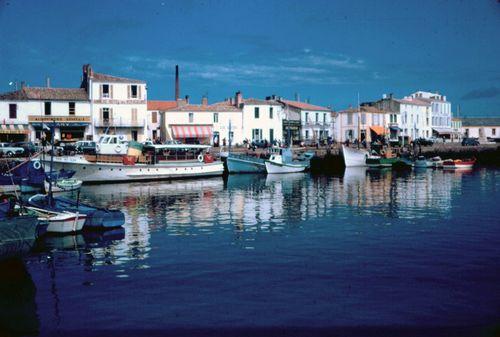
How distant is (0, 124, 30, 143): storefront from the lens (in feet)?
201

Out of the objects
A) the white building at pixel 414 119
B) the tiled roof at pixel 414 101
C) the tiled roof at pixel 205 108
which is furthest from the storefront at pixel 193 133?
the tiled roof at pixel 414 101

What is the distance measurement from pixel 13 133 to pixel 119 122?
11.5 metres

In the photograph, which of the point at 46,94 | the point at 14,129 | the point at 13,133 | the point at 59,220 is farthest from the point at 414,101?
the point at 59,220

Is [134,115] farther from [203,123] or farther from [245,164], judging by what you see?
[245,164]

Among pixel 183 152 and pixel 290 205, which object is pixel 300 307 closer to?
pixel 290 205

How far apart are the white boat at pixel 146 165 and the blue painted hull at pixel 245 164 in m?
2.46

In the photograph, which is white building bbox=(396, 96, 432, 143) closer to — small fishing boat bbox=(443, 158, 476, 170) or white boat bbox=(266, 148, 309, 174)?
small fishing boat bbox=(443, 158, 476, 170)

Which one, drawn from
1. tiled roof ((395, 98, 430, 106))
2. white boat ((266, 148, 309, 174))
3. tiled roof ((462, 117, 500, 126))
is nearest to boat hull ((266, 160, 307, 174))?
white boat ((266, 148, 309, 174))

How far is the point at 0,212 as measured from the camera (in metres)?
19.4

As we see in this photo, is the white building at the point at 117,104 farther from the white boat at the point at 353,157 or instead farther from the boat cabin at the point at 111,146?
the white boat at the point at 353,157

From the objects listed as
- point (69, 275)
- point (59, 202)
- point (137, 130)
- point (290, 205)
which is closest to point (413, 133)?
point (137, 130)

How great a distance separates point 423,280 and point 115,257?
10.4 m

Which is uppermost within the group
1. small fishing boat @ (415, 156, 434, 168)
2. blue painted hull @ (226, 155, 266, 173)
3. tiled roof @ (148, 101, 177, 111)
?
tiled roof @ (148, 101, 177, 111)

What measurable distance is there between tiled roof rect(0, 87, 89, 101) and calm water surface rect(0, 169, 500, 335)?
36.0m
